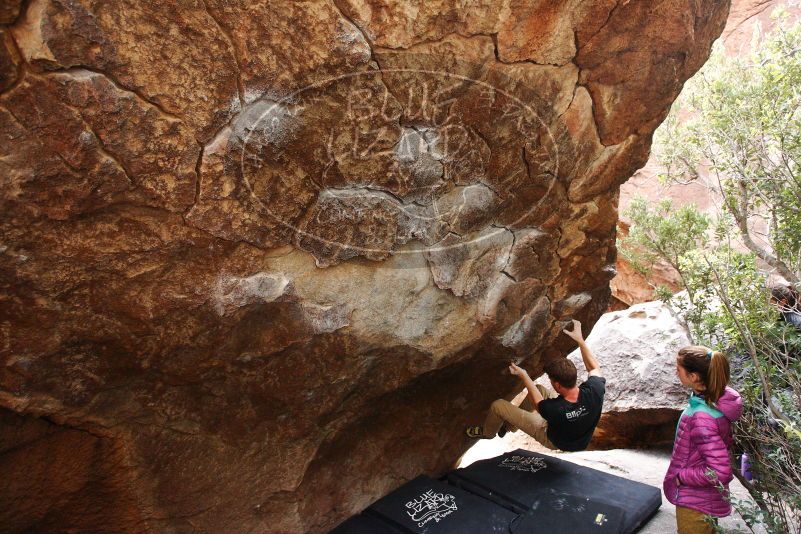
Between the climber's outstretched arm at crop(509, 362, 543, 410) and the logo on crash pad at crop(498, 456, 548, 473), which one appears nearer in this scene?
the climber's outstretched arm at crop(509, 362, 543, 410)

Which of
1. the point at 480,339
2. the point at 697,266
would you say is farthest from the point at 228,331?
the point at 697,266

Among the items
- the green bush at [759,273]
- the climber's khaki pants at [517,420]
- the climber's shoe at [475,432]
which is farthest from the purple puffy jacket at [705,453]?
the climber's shoe at [475,432]

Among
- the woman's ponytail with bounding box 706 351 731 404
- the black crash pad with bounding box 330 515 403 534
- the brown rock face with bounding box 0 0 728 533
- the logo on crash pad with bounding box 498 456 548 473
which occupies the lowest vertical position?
the black crash pad with bounding box 330 515 403 534

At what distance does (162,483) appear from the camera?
7.24 feet

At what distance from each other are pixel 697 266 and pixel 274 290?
259 centimetres

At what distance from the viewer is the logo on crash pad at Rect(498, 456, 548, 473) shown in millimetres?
3252

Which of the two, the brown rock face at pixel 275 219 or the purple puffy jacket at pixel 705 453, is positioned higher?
the brown rock face at pixel 275 219

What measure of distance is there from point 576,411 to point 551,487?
0.54 meters

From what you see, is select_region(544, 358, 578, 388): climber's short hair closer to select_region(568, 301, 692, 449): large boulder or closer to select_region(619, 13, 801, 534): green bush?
select_region(619, 13, 801, 534): green bush

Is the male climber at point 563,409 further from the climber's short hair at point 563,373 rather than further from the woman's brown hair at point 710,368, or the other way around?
the woman's brown hair at point 710,368

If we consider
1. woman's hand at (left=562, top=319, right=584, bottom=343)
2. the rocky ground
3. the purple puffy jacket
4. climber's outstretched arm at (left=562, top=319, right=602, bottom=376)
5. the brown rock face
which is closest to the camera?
the brown rock face

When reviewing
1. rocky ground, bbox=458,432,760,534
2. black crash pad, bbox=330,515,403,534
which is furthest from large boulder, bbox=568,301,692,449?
black crash pad, bbox=330,515,403,534

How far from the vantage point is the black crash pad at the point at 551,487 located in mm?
2865

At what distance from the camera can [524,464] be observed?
330 centimetres
